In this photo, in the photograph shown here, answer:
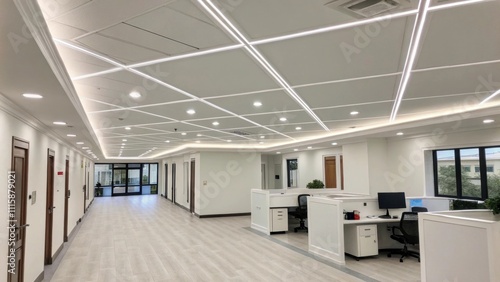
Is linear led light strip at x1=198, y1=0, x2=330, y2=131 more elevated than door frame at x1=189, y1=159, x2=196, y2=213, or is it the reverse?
linear led light strip at x1=198, y1=0, x2=330, y2=131

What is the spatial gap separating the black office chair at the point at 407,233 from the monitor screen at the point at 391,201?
42 cm

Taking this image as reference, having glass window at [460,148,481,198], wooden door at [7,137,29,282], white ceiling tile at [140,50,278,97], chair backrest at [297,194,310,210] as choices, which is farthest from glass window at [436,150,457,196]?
wooden door at [7,137,29,282]

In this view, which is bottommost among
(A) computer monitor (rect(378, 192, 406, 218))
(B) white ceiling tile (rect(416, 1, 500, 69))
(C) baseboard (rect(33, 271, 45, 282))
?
(C) baseboard (rect(33, 271, 45, 282))

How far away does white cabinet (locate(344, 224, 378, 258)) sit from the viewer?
584cm

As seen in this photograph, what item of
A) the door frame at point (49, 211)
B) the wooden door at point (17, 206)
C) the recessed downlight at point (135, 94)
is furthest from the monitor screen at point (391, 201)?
the door frame at point (49, 211)

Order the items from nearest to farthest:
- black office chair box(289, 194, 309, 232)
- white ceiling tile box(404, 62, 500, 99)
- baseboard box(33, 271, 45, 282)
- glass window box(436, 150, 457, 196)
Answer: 1. white ceiling tile box(404, 62, 500, 99)
2. baseboard box(33, 271, 45, 282)
3. glass window box(436, 150, 457, 196)
4. black office chair box(289, 194, 309, 232)

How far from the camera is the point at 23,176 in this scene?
4074 mm

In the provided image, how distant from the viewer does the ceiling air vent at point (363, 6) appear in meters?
1.82

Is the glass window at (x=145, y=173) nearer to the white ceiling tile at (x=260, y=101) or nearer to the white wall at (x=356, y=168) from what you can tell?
the white wall at (x=356, y=168)

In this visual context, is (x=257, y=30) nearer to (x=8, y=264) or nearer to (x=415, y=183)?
(x=8, y=264)

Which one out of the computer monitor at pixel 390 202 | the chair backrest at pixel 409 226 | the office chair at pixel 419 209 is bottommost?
the chair backrest at pixel 409 226

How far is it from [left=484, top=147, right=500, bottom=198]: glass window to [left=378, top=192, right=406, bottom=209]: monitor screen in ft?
5.56

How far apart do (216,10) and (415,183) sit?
7.42m

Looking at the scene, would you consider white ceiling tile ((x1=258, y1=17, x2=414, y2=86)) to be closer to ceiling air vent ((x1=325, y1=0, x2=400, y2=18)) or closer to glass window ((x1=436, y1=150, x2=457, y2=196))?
ceiling air vent ((x1=325, y1=0, x2=400, y2=18))
